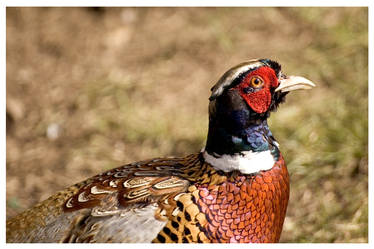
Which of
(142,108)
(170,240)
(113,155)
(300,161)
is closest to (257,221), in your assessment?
(170,240)

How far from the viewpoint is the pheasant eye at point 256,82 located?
253 centimetres

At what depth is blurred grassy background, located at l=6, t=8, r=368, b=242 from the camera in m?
4.11

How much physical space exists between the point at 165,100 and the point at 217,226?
9.10ft

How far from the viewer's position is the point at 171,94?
17.3 ft

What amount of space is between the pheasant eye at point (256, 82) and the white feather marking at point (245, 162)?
36 centimetres

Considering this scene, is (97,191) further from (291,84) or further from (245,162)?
(291,84)

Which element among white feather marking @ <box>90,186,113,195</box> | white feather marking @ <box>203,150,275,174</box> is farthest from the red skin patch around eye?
white feather marking @ <box>90,186,113,195</box>

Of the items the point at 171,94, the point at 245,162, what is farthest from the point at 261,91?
the point at 171,94

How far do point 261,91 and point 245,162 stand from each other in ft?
1.29

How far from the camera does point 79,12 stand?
608 centimetres

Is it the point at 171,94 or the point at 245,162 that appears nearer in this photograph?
the point at 245,162

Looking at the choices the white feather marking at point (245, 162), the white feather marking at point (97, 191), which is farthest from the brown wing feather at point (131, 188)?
the white feather marking at point (245, 162)

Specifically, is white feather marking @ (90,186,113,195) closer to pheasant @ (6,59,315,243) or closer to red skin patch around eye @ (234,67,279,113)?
pheasant @ (6,59,315,243)

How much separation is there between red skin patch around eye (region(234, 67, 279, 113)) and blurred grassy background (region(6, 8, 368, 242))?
1490mm
